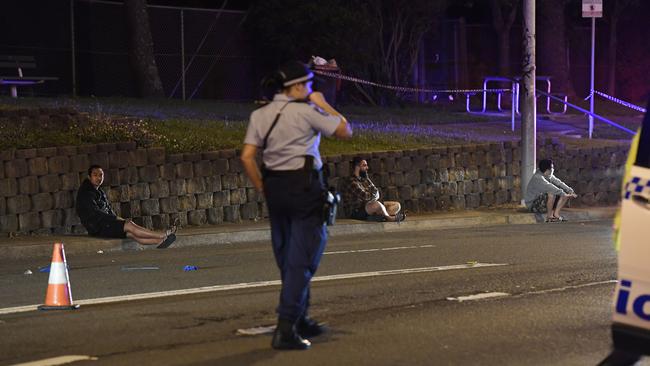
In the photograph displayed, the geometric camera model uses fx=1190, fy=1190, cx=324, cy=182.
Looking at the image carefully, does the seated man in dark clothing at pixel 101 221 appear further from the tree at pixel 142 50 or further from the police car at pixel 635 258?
the tree at pixel 142 50

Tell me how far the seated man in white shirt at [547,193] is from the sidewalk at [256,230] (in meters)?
0.20

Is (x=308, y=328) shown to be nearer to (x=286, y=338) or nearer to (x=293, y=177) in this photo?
(x=286, y=338)

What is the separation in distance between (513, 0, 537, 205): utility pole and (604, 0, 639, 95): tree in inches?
743

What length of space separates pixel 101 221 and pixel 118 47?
13.3m

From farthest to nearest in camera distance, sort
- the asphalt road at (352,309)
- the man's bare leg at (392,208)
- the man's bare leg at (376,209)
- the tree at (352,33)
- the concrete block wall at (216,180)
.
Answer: the tree at (352,33)
the man's bare leg at (392,208)
the man's bare leg at (376,209)
the concrete block wall at (216,180)
the asphalt road at (352,309)

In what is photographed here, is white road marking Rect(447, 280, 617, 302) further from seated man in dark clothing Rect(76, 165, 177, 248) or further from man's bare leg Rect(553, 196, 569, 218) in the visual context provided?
man's bare leg Rect(553, 196, 569, 218)

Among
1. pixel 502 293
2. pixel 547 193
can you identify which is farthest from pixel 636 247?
pixel 547 193

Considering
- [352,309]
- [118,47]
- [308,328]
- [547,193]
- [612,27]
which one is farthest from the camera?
[612,27]

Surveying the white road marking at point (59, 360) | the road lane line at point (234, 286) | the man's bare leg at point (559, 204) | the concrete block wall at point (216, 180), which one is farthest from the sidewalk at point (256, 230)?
the white road marking at point (59, 360)

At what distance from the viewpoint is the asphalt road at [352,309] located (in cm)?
758

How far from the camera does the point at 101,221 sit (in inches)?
603

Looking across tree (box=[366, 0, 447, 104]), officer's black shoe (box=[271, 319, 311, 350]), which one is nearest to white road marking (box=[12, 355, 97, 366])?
officer's black shoe (box=[271, 319, 311, 350])

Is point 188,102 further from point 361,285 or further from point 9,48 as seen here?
point 361,285

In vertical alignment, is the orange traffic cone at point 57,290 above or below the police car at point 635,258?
below
